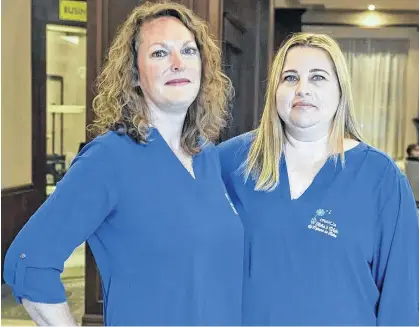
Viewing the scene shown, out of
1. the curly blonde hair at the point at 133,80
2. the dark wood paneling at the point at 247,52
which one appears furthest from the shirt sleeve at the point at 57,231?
the dark wood paneling at the point at 247,52

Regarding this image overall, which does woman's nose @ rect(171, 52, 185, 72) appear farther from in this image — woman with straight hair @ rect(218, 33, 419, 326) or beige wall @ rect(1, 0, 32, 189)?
beige wall @ rect(1, 0, 32, 189)

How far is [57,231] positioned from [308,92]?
0.56 metres

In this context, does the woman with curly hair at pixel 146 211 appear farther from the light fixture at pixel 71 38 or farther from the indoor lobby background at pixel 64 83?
the light fixture at pixel 71 38

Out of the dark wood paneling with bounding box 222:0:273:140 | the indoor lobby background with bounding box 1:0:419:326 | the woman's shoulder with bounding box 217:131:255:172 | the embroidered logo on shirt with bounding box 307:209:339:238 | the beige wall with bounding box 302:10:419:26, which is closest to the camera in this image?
the embroidered logo on shirt with bounding box 307:209:339:238

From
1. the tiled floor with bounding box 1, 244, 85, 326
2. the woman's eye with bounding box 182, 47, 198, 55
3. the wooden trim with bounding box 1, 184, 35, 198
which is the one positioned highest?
the woman's eye with bounding box 182, 47, 198, 55

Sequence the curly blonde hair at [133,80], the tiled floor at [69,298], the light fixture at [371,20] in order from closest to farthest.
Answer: the curly blonde hair at [133,80], the tiled floor at [69,298], the light fixture at [371,20]

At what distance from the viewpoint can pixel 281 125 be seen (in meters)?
1.19

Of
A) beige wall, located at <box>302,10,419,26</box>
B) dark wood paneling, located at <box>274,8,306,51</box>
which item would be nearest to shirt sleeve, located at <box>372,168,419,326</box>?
dark wood paneling, located at <box>274,8,306,51</box>

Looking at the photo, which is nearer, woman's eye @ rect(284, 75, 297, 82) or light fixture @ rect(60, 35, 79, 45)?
woman's eye @ rect(284, 75, 297, 82)

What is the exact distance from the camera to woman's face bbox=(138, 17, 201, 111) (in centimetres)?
98

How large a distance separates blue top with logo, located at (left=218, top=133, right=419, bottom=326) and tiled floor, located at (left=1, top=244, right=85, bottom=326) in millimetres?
1436

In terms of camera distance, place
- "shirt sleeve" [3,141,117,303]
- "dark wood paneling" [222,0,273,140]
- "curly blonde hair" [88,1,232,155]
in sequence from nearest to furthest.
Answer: "shirt sleeve" [3,141,117,303] < "curly blonde hair" [88,1,232,155] < "dark wood paneling" [222,0,273,140]

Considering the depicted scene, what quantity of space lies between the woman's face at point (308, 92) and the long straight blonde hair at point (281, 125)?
2cm

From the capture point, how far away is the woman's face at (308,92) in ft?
3.64
